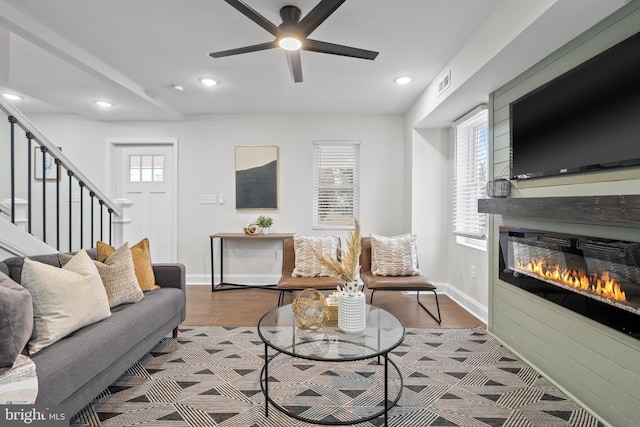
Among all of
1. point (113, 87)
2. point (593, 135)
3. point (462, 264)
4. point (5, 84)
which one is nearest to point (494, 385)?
point (593, 135)

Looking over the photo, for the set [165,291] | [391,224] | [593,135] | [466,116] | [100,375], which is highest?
[466,116]

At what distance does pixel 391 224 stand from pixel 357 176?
84cm

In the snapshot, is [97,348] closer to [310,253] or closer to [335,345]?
[335,345]

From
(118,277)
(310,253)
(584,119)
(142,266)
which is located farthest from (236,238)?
(584,119)

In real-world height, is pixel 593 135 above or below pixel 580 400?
→ above

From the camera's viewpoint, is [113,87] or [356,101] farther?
[356,101]

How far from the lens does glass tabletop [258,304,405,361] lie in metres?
1.61

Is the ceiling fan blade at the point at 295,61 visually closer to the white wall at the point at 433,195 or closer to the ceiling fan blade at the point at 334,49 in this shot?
the ceiling fan blade at the point at 334,49

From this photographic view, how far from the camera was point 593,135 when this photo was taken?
1763 millimetres

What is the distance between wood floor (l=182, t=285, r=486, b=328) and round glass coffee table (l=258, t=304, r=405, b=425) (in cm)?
125

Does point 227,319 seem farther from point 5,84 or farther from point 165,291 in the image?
point 5,84

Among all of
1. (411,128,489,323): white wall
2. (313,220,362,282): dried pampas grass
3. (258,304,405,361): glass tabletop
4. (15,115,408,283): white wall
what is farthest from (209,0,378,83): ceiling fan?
(15,115,408,283): white wall

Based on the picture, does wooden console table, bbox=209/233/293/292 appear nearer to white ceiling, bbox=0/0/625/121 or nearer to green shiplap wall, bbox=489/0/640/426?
white ceiling, bbox=0/0/625/121

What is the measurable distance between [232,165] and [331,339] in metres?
3.49
